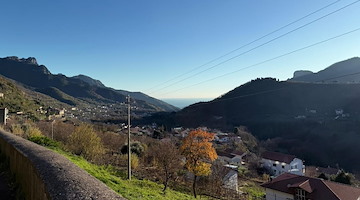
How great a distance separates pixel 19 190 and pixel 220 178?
23.0m

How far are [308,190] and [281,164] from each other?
29.5 meters

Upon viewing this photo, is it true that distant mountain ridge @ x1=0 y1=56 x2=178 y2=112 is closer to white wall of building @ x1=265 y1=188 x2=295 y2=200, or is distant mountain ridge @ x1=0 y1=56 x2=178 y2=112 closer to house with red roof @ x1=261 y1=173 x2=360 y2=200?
white wall of building @ x1=265 y1=188 x2=295 y2=200


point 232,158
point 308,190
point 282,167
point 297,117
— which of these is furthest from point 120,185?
point 297,117

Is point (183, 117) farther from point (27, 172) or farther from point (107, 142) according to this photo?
point (27, 172)

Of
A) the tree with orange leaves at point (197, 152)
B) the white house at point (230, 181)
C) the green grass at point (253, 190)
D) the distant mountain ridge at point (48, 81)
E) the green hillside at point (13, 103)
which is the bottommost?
the green grass at point (253, 190)

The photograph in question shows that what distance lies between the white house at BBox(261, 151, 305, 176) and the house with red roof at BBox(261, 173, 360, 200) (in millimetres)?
26431

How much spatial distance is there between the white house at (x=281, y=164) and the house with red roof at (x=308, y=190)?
86.7ft

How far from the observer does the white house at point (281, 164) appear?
160 feet

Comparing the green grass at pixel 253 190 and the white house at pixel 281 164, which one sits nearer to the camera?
the green grass at pixel 253 190

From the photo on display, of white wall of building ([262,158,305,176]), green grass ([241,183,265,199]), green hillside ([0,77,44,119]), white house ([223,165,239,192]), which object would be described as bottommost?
white wall of building ([262,158,305,176])

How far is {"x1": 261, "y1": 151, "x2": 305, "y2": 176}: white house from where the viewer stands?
160 feet

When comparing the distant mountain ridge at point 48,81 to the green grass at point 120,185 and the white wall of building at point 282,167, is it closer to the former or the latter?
the white wall of building at point 282,167

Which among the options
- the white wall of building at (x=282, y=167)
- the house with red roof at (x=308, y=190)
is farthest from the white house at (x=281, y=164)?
the house with red roof at (x=308, y=190)

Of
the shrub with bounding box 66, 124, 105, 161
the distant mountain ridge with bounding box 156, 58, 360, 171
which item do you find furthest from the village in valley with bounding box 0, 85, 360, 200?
the distant mountain ridge with bounding box 156, 58, 360, 171
